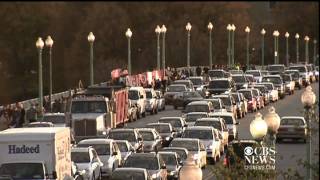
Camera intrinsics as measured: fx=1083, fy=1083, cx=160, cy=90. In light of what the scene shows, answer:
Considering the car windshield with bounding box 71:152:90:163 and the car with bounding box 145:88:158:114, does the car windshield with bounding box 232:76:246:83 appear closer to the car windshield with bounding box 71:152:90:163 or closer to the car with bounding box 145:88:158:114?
the car with bounding box 145:88:158:114

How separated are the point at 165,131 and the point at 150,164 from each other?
12192mm

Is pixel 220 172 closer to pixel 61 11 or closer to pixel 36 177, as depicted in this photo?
pixel 61 11

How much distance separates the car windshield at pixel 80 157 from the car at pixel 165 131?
1066 cm

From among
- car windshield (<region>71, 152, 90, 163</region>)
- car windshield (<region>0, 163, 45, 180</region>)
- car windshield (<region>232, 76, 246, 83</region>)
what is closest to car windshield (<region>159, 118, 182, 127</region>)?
car windshield (<region>71, 152, 90, 163</region>)

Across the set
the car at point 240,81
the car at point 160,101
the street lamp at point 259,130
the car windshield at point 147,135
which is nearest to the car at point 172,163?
the car windshield at point 147,135

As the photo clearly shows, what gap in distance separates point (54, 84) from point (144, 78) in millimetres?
18643

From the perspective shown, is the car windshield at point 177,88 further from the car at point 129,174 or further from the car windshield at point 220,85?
the car at point 129,174

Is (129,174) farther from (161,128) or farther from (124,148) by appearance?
(161,128)

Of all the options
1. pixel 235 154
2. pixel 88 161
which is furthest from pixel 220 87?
pixel 235 154

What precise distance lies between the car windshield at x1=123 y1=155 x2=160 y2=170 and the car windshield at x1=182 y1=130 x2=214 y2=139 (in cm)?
864

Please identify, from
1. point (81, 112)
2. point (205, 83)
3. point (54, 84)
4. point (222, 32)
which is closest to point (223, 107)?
point (81, 112)

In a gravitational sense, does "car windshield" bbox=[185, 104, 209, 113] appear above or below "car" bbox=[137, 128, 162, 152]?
above

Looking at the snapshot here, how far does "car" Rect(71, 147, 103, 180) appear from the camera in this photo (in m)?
30.9

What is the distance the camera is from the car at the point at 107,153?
33.2m
